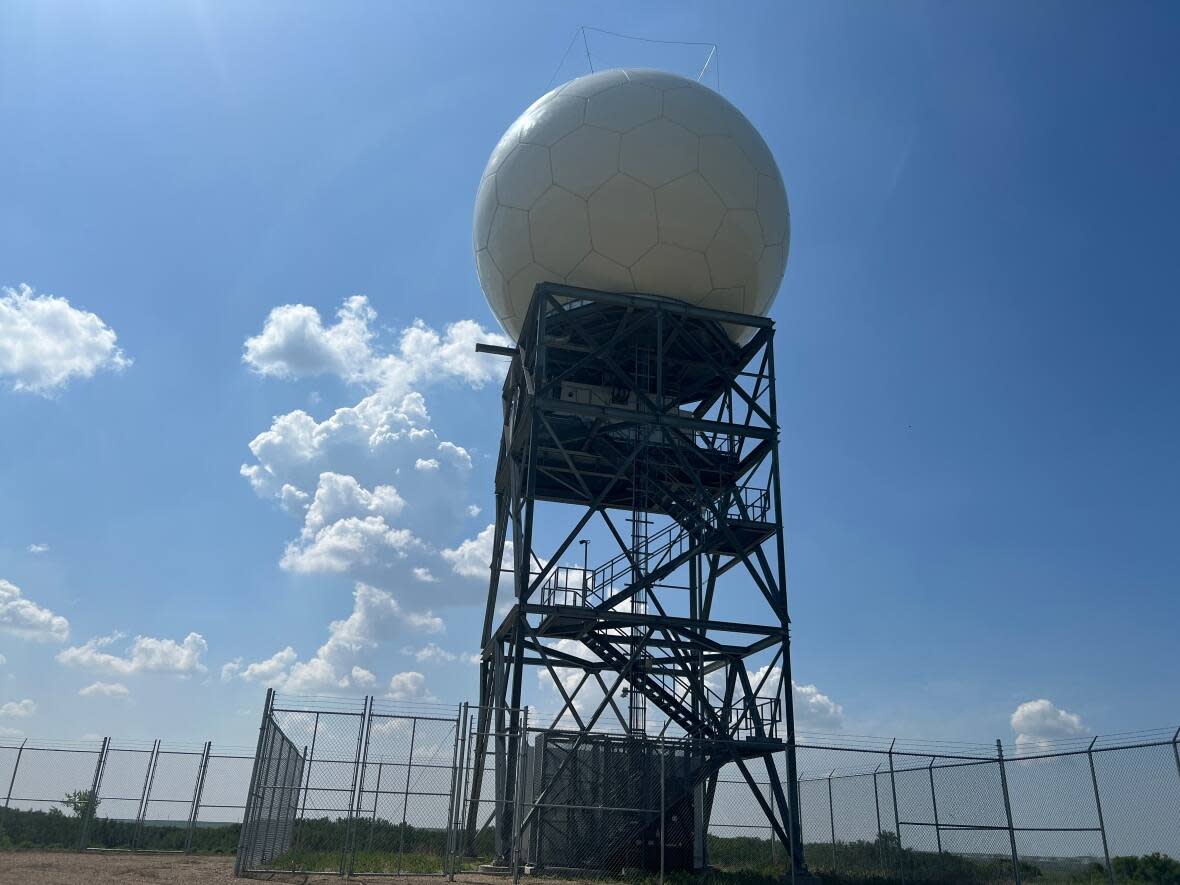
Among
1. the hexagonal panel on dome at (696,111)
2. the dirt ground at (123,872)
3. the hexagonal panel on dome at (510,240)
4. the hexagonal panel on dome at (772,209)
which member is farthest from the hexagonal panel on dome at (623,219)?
the dirt ground at (123,872)

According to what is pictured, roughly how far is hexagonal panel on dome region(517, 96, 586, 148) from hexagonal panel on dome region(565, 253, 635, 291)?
273 centimetres

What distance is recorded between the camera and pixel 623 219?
2009cm

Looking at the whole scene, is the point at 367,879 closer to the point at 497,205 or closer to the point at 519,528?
the point at 519,528

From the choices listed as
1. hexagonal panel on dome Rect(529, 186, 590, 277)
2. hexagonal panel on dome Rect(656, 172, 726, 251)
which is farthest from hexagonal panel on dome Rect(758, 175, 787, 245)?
hexagonal panel on dome Rect(529, 186, 590, 277)

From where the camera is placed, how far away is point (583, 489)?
21.7 meters

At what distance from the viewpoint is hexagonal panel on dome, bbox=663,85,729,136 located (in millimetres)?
20719

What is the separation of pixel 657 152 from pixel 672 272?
255 cm

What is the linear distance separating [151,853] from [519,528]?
10.3 m

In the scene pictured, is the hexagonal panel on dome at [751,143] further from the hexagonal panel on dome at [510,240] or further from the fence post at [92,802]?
the fence post at [92,802]

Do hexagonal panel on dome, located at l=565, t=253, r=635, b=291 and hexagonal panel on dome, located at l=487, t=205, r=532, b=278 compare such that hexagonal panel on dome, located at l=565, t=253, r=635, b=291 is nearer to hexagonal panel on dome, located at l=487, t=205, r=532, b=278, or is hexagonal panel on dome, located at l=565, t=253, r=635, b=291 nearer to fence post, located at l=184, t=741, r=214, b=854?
hexagonal panel on dome, located at l=487, t=205, r=532, b=278

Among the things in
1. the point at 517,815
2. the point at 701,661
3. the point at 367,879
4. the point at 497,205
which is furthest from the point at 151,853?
the point at 497,205

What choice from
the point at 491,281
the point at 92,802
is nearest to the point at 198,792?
the point at 92,802

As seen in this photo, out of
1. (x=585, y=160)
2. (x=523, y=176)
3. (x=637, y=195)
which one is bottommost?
(x=637, y=195)

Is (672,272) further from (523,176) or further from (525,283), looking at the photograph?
(523,176)
